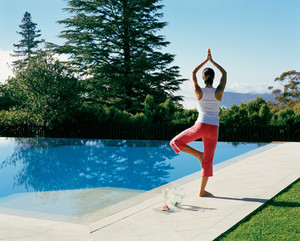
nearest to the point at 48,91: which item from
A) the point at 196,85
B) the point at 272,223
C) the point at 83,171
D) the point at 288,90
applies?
the point at 83,171

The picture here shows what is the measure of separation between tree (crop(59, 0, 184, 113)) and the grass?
72.8ft

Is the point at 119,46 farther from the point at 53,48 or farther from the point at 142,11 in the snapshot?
A: the point at 53,48

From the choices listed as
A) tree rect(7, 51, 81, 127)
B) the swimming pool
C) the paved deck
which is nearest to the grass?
the paved deck

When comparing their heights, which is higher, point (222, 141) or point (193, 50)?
point (193, 50)

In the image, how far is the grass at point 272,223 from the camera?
4100 millimetres

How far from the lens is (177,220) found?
4.82 metres

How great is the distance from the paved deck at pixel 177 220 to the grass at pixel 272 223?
0.40 ft

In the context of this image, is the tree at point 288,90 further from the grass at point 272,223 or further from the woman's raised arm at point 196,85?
the grass at point 272,223

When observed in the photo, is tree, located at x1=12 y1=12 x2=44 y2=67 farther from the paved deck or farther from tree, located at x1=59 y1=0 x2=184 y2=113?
the paved deck

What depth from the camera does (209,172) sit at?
593cm

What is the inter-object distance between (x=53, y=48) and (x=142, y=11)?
24.4ft

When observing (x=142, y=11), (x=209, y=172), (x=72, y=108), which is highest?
(x=142, y=11)

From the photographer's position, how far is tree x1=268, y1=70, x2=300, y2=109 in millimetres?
43344

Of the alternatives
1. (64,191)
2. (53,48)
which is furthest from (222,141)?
(53,48)
